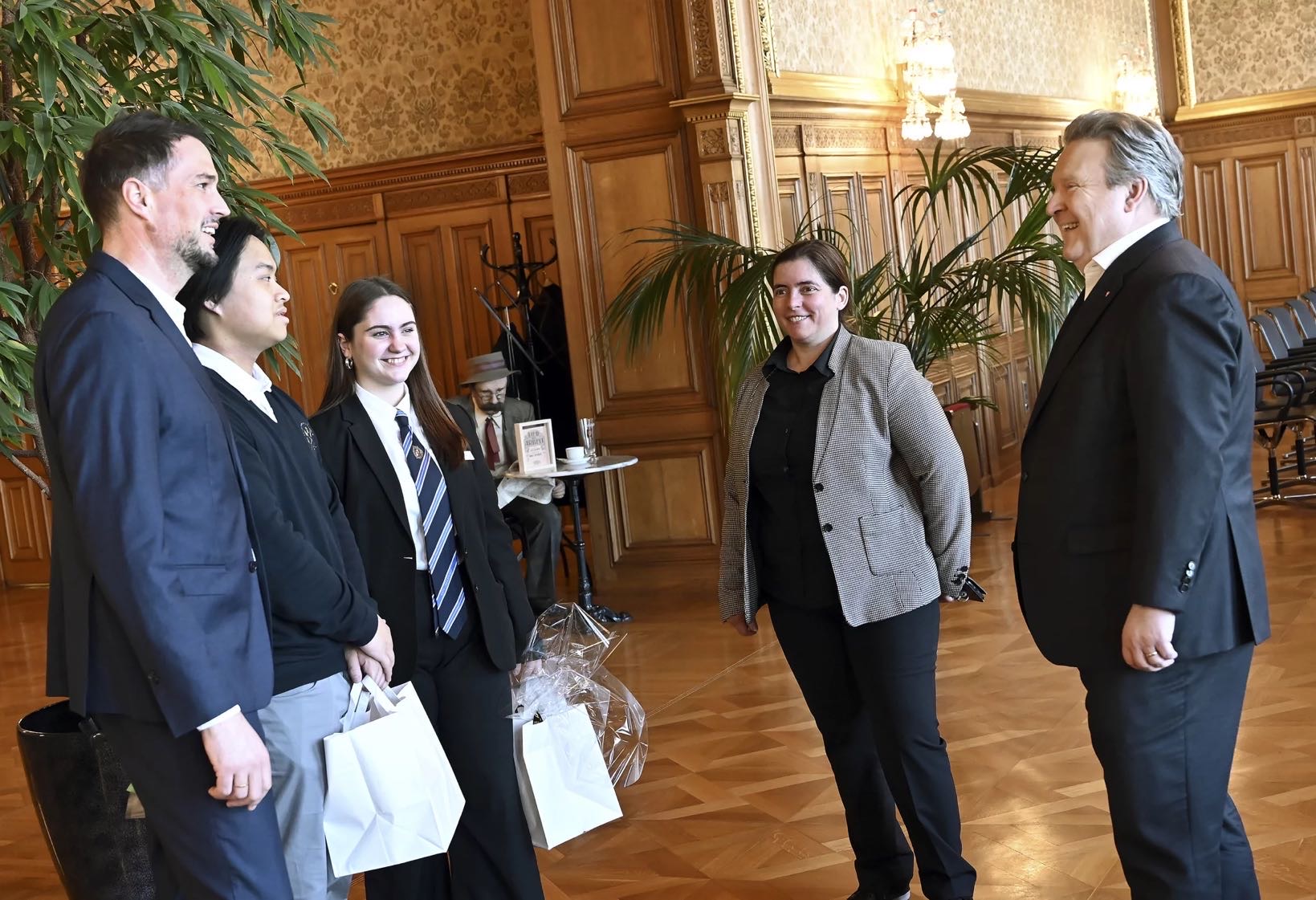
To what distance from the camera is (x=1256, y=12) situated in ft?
43.6

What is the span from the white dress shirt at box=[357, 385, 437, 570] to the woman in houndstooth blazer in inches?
29.3

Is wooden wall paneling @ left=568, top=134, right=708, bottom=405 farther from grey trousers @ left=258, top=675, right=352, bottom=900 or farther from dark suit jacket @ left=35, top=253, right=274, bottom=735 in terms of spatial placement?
dark suit jacket @ left=35, top=253, right=274, bottom=735

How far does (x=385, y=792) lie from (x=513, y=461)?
15.0 ft

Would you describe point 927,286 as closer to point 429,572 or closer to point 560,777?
point 560,777

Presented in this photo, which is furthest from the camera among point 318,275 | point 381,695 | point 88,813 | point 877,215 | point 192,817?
point 318,275

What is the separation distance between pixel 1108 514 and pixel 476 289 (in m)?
7.13

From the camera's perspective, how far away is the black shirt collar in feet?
9.48

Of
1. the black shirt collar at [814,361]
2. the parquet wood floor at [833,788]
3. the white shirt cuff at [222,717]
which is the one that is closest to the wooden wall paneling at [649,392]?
the parquet wood floor at [833,788]

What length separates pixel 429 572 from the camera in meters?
2.71

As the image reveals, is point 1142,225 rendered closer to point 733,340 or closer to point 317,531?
point 317,531

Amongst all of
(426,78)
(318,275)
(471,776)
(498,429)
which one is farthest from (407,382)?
(318,275)

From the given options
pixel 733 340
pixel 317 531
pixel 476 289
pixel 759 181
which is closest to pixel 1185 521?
pixel 317 531

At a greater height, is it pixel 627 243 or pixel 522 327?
pixel 627 243

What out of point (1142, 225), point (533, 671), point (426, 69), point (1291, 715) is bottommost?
point (1291, 715)
